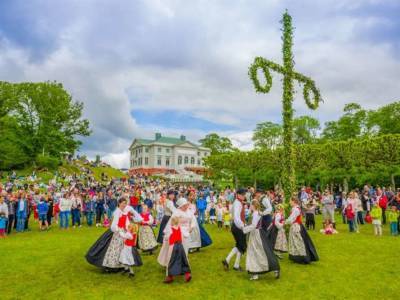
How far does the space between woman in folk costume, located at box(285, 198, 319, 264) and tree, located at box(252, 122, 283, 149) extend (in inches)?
2556

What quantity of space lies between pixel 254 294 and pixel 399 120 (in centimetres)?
5468

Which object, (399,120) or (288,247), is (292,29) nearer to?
(288,247)

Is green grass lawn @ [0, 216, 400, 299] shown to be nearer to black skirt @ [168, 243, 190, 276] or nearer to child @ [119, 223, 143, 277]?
black skirt @ [168, 243, 190, 276]

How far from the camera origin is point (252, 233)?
8.92m

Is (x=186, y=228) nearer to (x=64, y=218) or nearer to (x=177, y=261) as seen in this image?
(x=177, y=261)

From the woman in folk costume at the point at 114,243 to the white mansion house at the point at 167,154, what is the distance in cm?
9652

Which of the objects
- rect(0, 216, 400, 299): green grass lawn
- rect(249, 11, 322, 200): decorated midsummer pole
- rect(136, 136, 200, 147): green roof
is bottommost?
rect(0, 216, 400, 299): green grass lawn

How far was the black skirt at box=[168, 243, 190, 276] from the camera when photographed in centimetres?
855

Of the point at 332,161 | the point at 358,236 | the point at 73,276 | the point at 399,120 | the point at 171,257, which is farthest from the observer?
the point at 399,120

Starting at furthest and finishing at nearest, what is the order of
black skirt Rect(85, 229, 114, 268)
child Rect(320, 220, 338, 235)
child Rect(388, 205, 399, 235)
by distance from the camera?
child Rect(320, 220, 338, 235)
child Rect(388, 205, 399, 235)
black skirt Rect(85, 229, 114, 268)

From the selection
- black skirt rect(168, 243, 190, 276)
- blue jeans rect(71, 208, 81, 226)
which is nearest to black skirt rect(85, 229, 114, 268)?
black skirt rect(168, 243, 190, 276)

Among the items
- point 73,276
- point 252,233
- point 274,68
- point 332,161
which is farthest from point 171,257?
point 332,161

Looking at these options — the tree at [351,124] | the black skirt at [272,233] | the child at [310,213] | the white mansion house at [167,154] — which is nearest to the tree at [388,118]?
the tree at [351,124]

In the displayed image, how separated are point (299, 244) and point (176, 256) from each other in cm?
418
